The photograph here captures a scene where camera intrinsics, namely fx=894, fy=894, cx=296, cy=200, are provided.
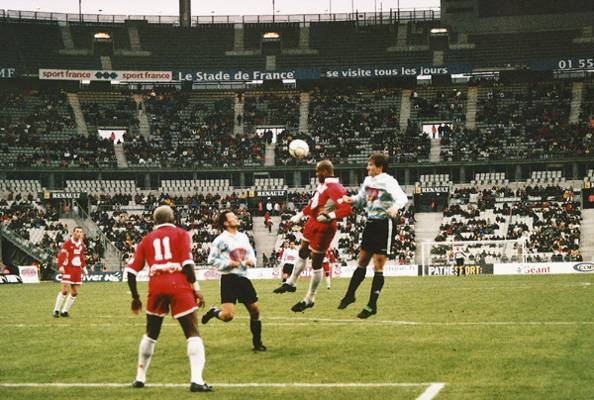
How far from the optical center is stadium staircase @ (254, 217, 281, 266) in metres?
65.4

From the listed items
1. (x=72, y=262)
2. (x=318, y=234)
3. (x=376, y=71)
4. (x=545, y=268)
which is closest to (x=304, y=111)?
(x=376, y=71)

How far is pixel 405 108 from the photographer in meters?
77.6

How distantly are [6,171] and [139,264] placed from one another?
59955 millimetres

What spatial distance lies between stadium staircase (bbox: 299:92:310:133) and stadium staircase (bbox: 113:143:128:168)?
14836 millimetres

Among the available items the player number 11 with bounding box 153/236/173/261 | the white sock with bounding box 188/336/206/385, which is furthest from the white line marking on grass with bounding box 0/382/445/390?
the player number 11 with bounding box 153/236/173/261

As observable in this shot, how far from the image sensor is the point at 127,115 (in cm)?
7719

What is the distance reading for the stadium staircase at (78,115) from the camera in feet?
247

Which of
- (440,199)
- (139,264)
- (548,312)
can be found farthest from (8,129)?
(139,264)

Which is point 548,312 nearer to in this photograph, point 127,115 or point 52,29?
point 127,115

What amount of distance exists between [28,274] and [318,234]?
4317cm

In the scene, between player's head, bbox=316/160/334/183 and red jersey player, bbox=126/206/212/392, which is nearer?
red jersey player, bbox=126/206/212/392

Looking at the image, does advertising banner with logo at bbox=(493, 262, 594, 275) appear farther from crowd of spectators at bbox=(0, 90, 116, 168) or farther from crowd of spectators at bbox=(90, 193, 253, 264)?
crowd of spectators at bbox=(0, 90, 116, 168)

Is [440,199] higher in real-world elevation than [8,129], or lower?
lower

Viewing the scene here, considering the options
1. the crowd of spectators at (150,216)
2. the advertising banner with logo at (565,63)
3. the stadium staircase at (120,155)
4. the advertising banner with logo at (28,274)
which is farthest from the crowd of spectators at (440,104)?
the advertising banner with logo at (28,274)
